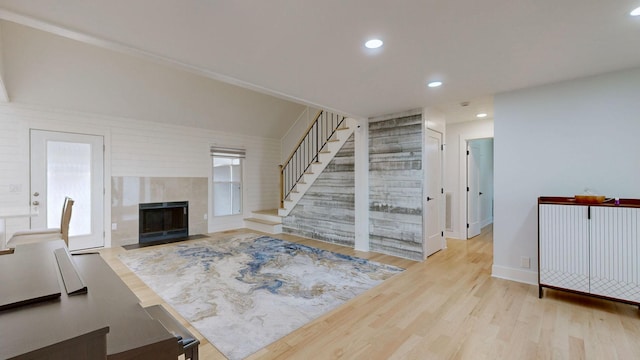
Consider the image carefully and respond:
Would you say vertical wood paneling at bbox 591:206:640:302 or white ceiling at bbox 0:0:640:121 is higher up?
white ceiling at bbox 0:0:640:121

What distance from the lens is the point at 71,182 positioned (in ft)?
15.6

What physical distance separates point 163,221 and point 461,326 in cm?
569

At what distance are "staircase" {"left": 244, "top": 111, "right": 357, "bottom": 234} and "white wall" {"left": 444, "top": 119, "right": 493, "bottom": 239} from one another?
88.3 inches

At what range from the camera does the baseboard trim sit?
3.38 meters

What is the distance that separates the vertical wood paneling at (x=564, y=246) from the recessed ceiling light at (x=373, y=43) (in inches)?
98.3

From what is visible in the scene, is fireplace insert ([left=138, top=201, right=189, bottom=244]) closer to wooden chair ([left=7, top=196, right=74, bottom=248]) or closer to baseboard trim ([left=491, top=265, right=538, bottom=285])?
wooden chair ([left=7, top=196, right=74, bottom=248])

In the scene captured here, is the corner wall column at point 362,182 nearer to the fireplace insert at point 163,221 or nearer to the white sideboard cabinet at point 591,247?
the white sideboard cabinet at point 591,247

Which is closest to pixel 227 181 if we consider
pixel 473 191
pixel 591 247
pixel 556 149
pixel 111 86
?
pixel 111 86

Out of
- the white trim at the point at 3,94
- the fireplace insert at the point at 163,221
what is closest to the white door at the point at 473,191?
the fireplace insert at the point at 163,221

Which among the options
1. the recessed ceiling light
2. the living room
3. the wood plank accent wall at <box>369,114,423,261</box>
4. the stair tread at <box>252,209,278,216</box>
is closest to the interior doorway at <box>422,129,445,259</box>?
the wood plank accent wall at <box>369,114,423,261</box>

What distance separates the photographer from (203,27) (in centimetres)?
209

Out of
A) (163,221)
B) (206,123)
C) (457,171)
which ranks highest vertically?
(206,123)

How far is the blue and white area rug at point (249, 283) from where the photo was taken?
2.39 meters

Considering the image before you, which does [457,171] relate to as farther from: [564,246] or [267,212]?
[267,212]
